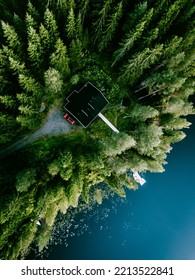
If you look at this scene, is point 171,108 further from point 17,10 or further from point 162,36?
point 17,10

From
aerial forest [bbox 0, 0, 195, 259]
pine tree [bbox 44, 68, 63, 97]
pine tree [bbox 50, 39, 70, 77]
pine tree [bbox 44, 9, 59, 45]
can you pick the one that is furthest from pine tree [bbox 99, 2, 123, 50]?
pine tree [bbox 44, 68, 63, 97]

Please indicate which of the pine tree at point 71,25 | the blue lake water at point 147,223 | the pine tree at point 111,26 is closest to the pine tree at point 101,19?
the pine tree at point 111,26

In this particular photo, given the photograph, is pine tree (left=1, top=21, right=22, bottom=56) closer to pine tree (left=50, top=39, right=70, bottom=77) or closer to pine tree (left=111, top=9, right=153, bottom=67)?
pine tree (left=50, top=39, right=70, bottom=77)

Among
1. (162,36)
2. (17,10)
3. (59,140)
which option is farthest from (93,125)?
(17,10)

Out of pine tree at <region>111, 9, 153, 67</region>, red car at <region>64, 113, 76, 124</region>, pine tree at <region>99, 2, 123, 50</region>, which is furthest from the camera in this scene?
red car at <region>64, 113, 76, 124</region>

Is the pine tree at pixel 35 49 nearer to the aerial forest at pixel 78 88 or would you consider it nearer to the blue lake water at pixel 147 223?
the aerial forest at pixel 78 88

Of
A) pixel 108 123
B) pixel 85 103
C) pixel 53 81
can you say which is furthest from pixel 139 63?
pixel 53 81
